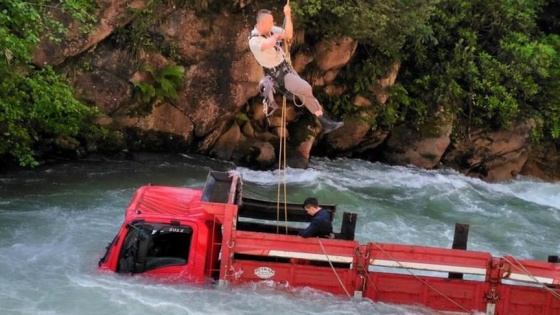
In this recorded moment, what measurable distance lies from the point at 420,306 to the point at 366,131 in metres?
12.9

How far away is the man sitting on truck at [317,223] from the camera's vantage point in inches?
337

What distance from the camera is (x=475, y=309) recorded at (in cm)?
846

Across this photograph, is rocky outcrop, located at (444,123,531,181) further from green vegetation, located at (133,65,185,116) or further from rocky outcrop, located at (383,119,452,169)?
green vegetation, located at (133,65,185,116)

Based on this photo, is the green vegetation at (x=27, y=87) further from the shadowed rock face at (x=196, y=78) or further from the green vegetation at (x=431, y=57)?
the shadowed rock face at (x=196, y=78)

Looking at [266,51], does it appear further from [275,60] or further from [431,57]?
[431,57]

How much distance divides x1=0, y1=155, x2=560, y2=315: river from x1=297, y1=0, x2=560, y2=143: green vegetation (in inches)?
87.4

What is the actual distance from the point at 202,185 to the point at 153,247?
705cm

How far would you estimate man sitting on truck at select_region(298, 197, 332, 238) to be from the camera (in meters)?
8.56

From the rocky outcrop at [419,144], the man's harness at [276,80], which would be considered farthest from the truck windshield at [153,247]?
the rocky outcrop at [419,144]

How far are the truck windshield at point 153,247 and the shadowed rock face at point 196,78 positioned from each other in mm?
5967

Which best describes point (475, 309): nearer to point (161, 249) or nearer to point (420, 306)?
point (420, 306)

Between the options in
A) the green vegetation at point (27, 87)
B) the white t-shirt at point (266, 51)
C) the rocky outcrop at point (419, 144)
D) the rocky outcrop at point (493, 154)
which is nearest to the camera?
the white t-shirt at point (266, 51)

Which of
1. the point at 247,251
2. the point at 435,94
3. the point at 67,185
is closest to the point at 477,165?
the point at 435,94

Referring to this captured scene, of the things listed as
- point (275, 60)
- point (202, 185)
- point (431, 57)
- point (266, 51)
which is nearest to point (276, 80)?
point (275, 60)
